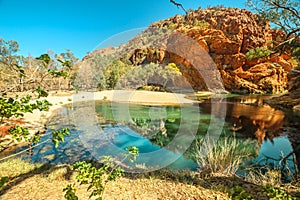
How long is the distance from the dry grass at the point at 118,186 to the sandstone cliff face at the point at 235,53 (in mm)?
35363

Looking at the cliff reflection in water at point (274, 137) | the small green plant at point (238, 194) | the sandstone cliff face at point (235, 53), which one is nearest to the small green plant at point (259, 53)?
the cliff reflection in water at point (274, 137)

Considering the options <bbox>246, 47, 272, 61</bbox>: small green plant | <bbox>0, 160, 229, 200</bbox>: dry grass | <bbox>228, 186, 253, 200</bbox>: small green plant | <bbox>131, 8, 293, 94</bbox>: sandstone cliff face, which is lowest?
<bbox>0, 160, 229, 200</bbox>: dry grass

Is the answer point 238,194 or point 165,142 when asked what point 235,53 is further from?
point 238,194

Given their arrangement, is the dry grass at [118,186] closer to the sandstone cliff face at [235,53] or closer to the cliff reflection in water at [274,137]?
the cliff reflection in water at [274,137]

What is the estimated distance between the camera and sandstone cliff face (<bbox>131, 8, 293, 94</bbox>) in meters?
35.5

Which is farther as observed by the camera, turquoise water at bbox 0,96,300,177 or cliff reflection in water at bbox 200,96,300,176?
cliff reflection in water at bbox 200,96,300,176

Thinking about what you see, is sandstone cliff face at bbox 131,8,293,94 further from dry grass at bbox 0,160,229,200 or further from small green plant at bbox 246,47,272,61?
dry grass at bbox 0,160,229,200

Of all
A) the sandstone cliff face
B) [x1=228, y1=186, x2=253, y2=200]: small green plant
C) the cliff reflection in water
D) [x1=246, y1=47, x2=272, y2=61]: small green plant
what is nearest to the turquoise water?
the cliff reflection in water

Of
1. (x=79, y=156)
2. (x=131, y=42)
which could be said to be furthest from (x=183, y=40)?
→ (x=79, y=156)

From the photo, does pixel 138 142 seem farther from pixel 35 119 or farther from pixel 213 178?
pixel 35 119

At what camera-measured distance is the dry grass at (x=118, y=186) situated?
268cm

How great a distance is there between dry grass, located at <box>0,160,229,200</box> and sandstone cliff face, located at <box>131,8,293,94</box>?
3536 cm

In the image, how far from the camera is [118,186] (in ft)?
9.87

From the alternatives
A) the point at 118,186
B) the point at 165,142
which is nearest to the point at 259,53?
the point at 165,142
